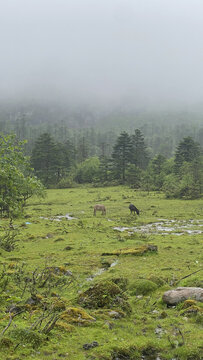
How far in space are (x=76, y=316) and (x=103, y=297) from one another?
1440 millimetres

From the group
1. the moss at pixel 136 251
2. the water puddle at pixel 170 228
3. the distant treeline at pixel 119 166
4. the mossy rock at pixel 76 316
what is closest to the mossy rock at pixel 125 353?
the mossy rock at pixel 76 316

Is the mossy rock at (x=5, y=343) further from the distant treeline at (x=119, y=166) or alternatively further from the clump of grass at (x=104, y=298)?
the distant treeline at (x=119, y=166)

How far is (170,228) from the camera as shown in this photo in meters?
29.4

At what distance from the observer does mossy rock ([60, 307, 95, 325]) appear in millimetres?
8736

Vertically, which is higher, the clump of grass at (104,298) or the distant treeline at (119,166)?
the distant treeline at (119,166)

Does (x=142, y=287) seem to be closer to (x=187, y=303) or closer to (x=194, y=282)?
(x=194, y=282)

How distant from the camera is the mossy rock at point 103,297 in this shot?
10117mm

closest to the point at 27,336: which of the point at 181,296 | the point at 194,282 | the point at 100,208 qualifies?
the point at 181,296

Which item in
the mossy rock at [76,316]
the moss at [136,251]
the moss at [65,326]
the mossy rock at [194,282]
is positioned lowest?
the moss at [136,251]

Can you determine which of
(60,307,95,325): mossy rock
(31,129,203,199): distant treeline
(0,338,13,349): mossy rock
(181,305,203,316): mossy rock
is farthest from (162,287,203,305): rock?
(31,129,203,199): distant treeline

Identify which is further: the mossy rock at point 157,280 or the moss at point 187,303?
the mossy rock at point 157,280

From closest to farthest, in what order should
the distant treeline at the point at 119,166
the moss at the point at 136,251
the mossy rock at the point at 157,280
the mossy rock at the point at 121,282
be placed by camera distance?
the mossy rock at the point at 121,282, the mossy rock at the point at 157,280, the moss at the point at 136,251, the distant treeline at the point at 119,166

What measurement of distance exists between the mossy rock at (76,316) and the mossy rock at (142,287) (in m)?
3.25

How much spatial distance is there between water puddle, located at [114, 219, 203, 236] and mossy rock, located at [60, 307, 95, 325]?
729 inches
